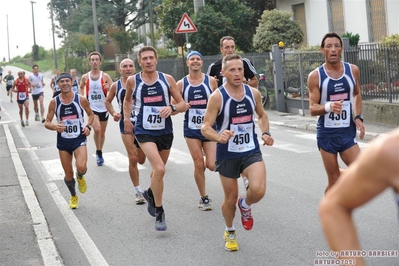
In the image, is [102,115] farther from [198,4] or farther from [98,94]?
[198,4]

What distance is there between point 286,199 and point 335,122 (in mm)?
2299

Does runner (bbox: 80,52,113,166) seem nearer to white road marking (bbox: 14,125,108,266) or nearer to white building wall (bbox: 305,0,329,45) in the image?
white road marking (bbox: 14,125,108,266)

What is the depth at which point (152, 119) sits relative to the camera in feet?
27.5

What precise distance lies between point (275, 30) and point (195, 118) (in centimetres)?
1871

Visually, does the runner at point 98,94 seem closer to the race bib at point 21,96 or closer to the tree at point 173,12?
the race bib at point 21,96

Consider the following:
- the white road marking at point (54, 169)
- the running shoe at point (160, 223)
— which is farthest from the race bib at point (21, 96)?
the running shoe at point (160, 223)

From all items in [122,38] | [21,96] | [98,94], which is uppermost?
[122,38]

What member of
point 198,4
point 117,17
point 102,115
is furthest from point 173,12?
point 117,17

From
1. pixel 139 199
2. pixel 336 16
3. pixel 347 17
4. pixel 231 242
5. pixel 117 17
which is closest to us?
pixel 231 242

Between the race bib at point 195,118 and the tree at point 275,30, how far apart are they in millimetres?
18344

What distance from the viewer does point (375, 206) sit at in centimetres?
848

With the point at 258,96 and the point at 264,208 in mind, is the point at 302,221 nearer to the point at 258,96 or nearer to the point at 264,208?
the point at 264,208

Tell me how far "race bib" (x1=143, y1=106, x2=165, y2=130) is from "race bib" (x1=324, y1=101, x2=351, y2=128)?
1992mm

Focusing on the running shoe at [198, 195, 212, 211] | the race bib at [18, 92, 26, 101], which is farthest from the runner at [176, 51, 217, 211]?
the race bib at [18, 92, 26, 101]
